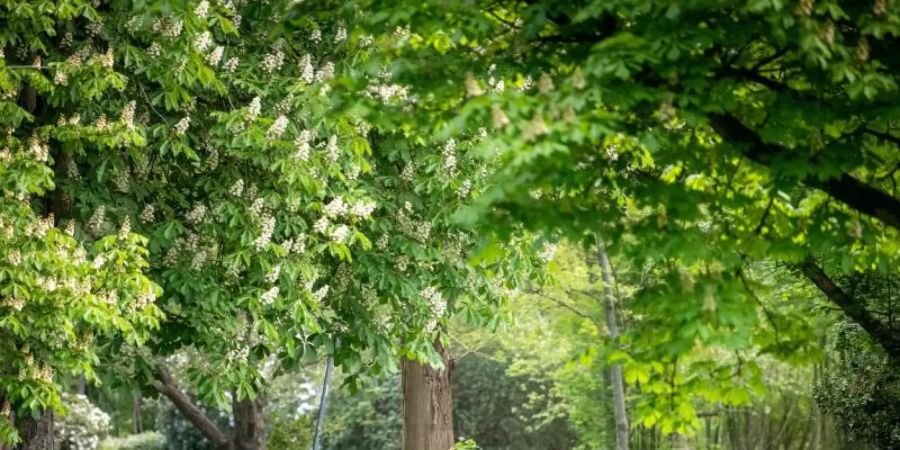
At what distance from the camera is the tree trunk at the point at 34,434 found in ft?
36.7

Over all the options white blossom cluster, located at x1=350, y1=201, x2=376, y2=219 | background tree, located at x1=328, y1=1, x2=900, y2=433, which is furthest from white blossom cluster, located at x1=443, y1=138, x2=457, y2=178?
background tree, located at x1=328, y1=1, x2=900, y2=433

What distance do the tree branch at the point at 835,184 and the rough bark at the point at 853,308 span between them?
5142mm

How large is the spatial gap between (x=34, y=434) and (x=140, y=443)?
18940 millimetres

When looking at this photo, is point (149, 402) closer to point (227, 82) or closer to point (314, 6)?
point (227, 82)

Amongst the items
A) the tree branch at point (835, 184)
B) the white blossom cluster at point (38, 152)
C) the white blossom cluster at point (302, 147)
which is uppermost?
the white blossom cluster at point (302, 147)

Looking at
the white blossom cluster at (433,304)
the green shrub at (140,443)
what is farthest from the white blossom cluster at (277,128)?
the green shrub at (140,443)

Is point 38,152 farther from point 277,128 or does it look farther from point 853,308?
point 853,308

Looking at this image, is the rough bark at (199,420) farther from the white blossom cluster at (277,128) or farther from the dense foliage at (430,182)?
the white blossom cluster at (277,128)

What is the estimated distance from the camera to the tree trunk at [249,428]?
20.5 metres

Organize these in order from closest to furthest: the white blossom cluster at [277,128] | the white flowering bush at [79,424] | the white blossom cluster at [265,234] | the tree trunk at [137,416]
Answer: the white blossom cluster at [277,128] < the white blossom cluster at [265,234] < the white flowering bush at [79,424] < the tree trunk at [137,416]

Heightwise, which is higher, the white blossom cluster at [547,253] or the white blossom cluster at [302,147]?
the white blossom cluster at [302,147]

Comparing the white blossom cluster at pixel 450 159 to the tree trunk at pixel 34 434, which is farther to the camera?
the tree trunk at pixel 34 434

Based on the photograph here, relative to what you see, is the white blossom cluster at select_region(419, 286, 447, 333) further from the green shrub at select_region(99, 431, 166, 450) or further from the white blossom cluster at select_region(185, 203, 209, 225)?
the green shrub at select_region(99, 431, 166, 450)

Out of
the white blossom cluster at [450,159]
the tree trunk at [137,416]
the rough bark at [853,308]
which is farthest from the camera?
the tree trunk at [137,416]
